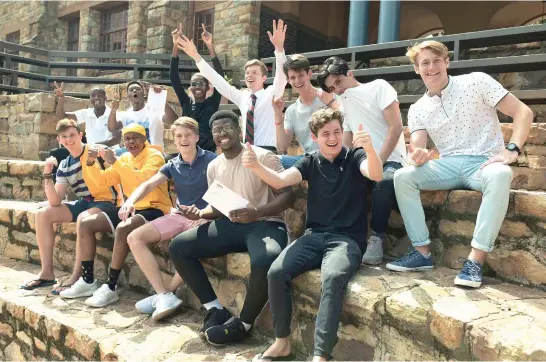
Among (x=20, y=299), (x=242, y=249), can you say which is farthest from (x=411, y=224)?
(x=20, y=299)

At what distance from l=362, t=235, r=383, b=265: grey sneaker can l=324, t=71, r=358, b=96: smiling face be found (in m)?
1.01

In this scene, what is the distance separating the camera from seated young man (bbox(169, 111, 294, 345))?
2730 mm

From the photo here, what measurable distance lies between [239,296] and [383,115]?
153 centimetres

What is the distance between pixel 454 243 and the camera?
273 cm

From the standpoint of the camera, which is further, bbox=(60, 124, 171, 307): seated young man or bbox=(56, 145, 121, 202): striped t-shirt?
bbox=(56, 145, 121, 202): striped t-shirt

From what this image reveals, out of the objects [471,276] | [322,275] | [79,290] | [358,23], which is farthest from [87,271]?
[358,23]

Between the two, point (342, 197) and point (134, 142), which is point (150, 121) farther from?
point (342, 197)

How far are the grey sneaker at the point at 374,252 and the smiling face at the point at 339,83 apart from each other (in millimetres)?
1011

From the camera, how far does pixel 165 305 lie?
3.17m

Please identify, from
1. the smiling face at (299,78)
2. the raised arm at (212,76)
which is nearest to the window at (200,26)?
the raised arm at (212,76)

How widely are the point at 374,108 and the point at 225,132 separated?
1.00m

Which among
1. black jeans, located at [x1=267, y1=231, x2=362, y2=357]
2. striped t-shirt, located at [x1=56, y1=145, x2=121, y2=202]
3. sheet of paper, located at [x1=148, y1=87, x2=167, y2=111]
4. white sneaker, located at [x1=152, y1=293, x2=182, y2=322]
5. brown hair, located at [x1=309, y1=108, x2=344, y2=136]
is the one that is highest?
sheet of paper, located at [x1=148, y1=87, x2=167, y2=111]

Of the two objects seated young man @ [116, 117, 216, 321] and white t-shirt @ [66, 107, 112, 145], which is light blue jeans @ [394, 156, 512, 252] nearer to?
seated young man @ [116, 117, 216, 321]

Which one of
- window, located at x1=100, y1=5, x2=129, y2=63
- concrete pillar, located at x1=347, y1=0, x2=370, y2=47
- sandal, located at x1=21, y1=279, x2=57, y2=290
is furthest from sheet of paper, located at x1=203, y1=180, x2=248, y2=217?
window, located at x1=100, y1=5, x2=129, y2=63
